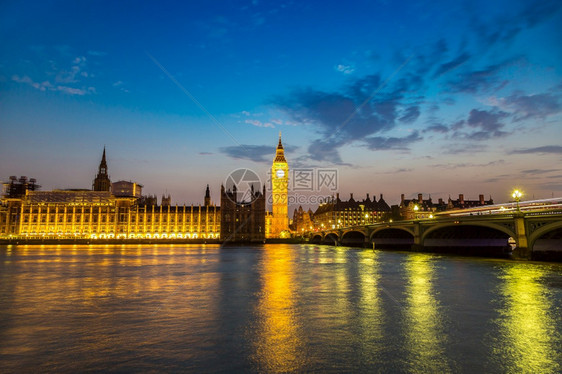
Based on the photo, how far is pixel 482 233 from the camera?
71438mm

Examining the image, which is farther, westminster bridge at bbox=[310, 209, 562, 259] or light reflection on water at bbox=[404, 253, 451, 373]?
westminster bridge at bbox=[310, 209, 562, 259]

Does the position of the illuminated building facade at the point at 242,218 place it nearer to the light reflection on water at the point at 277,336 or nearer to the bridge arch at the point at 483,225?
the bridge arch at the point at 483,225

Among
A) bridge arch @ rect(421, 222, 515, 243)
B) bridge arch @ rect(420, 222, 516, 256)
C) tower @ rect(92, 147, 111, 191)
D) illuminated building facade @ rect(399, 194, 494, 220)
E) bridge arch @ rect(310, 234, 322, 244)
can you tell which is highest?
tower @ rect(92, 147, 111, 191)

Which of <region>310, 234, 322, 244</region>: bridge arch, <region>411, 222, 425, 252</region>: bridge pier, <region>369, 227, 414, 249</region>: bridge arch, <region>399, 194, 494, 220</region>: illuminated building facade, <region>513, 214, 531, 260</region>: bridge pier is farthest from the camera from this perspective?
<region>399, 194, 494, 220</region>: illuminated building facade

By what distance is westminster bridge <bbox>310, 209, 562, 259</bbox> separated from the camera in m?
41.6

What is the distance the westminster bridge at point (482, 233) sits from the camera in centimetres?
4156

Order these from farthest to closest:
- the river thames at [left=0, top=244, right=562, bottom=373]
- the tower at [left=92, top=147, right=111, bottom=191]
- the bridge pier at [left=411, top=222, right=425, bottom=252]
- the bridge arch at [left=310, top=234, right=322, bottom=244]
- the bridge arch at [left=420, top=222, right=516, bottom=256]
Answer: the tower at [left=92, top=147, right=111, bottom=191]
the bridge arch at [left=310, top=234, right=322, bottom=244]
the bridge arch at [left=420, top=222, right=516, bottom=256]
the bridge pier at [left=411, top=222, right=425, bottom=252]
the river thames at [left=0, top=244, right=562, bottom=373]

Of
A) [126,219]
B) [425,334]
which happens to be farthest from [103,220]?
[425,334]

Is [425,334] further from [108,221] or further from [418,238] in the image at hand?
[108,221]

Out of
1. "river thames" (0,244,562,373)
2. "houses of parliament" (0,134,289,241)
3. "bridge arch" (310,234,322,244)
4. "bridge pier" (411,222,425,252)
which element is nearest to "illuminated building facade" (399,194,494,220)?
"bridge arch" (310,234,322,244)

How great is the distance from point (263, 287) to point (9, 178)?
21190cm

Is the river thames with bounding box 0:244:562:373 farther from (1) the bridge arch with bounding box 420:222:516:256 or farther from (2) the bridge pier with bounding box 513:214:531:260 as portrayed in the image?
(1) the bridge arch with bounding box 420:222:516:256

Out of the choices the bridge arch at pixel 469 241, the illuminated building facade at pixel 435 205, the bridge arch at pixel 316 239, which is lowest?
the bridge arch at pixel 316 239

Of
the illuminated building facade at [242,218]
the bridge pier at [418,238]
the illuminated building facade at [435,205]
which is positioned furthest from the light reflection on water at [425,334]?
the illuminated building facade at [435,205]
